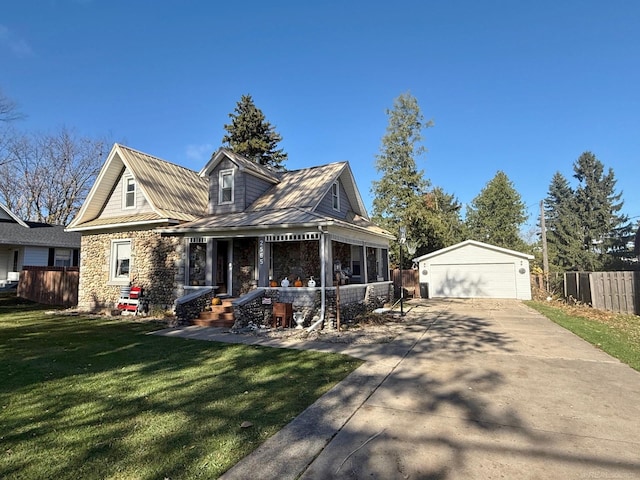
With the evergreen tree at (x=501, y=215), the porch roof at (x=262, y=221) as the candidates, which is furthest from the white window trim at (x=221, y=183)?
the evergreen tree at (x=501, y=215)

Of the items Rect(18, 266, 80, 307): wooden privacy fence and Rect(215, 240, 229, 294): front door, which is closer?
Rect(215, 240, 229, 294): front door

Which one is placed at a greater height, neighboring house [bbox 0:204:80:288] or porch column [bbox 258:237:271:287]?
neighboring house [bbox 0:204:80:288]

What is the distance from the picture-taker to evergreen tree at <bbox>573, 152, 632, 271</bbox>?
3916 centimetres

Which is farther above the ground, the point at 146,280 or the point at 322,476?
the point at 146,280

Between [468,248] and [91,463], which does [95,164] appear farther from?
[91,463]

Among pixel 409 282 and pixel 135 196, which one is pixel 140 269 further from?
pixel 409 282

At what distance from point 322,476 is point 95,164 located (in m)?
38.4

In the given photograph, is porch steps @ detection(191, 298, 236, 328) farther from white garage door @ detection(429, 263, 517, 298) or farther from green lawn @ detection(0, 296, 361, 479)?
A: white garage door @ detection(429, 263, 517, 298)

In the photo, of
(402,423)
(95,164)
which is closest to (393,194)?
(402,423)

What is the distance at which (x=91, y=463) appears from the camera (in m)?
3.07

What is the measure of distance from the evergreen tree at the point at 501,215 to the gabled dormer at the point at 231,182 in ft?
95.6

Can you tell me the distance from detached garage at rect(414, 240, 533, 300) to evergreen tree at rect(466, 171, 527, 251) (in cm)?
1614

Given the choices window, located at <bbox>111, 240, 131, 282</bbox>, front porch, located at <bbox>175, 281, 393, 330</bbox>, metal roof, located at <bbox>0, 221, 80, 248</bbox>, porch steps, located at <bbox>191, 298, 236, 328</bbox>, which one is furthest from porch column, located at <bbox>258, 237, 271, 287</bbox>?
metal roof, located at <bbox>0, 221, 80, 248</bbox>

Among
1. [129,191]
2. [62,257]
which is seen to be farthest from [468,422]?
[62,257]
